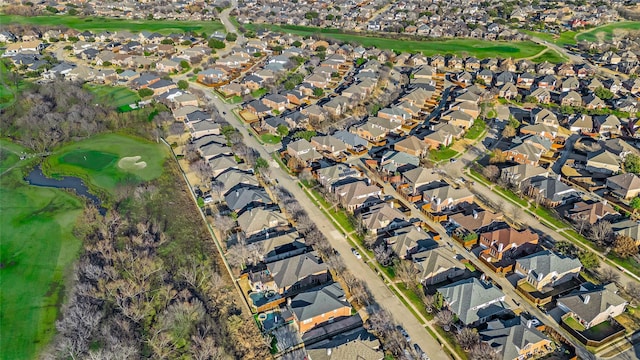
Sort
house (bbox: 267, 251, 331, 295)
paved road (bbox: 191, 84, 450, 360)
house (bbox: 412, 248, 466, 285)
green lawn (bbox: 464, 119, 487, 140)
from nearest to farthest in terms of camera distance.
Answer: paved road (bbox: 191, 84, 450, 360) < house (bbox: 267, 251, 331, 295) < house (bbox: 412, 248, 466, 285) < green lawn (bbox: 464, 119, 487, 140)

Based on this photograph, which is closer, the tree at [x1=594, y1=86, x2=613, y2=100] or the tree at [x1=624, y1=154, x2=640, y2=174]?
the tree at [x1=624, y1=154, x2=640, y2=174]

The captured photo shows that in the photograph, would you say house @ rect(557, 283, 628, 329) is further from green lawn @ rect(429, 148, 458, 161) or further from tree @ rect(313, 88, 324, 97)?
tree @ rect(313, 88, 324, 97)

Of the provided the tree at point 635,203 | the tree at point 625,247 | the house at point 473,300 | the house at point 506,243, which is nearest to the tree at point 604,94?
the tree at point 635,203

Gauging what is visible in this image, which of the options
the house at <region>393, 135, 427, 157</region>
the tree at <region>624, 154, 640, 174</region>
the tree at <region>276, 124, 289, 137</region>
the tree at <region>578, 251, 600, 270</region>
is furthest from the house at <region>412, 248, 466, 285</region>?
the tree at <region>276, 124, 289, 137</region>

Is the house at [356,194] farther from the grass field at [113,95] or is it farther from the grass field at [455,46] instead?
the grass field at [455,46]

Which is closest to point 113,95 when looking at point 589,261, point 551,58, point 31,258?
point 31,258

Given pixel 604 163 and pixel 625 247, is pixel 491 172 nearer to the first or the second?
pixel 604 163

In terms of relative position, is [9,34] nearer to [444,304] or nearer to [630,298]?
[444,304]

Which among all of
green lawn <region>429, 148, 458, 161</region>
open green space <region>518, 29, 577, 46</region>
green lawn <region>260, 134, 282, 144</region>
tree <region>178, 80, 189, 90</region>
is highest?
tree <region>178, 80, 189, 90</region>
